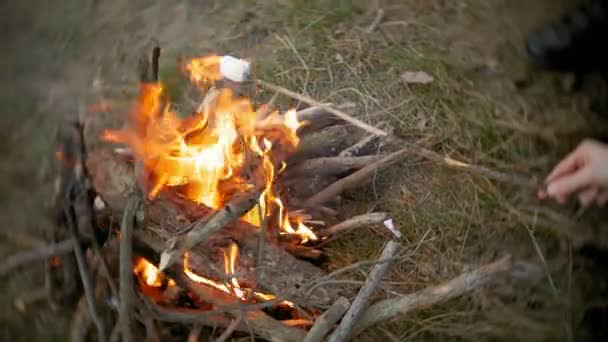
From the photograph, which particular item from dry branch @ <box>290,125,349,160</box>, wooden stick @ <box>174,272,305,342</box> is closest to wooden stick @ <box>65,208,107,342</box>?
wooden stick @ <box>174,272,305,342</box>

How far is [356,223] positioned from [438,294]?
0.33m

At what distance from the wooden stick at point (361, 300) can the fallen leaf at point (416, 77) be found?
0.58 metres

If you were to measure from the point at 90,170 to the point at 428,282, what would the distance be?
103cm

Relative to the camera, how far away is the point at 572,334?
1453 mm

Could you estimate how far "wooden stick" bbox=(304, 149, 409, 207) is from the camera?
1.68 m

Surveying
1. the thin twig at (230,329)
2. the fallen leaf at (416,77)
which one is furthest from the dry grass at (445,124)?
the thin twig at (230,329)

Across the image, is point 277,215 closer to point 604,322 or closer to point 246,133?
point 246,133

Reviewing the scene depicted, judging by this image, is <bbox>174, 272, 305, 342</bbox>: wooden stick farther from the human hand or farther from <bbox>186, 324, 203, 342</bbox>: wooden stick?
the human hand

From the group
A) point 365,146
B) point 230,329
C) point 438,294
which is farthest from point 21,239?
point 438,294

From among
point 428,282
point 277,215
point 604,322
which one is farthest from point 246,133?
point 604,322

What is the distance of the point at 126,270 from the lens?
1348 mm

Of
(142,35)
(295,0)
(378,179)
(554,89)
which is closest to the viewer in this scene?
(554,89)

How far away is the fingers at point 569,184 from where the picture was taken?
1.32 m

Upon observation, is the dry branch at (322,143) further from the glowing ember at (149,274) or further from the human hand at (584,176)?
the human hand at (584,176)
